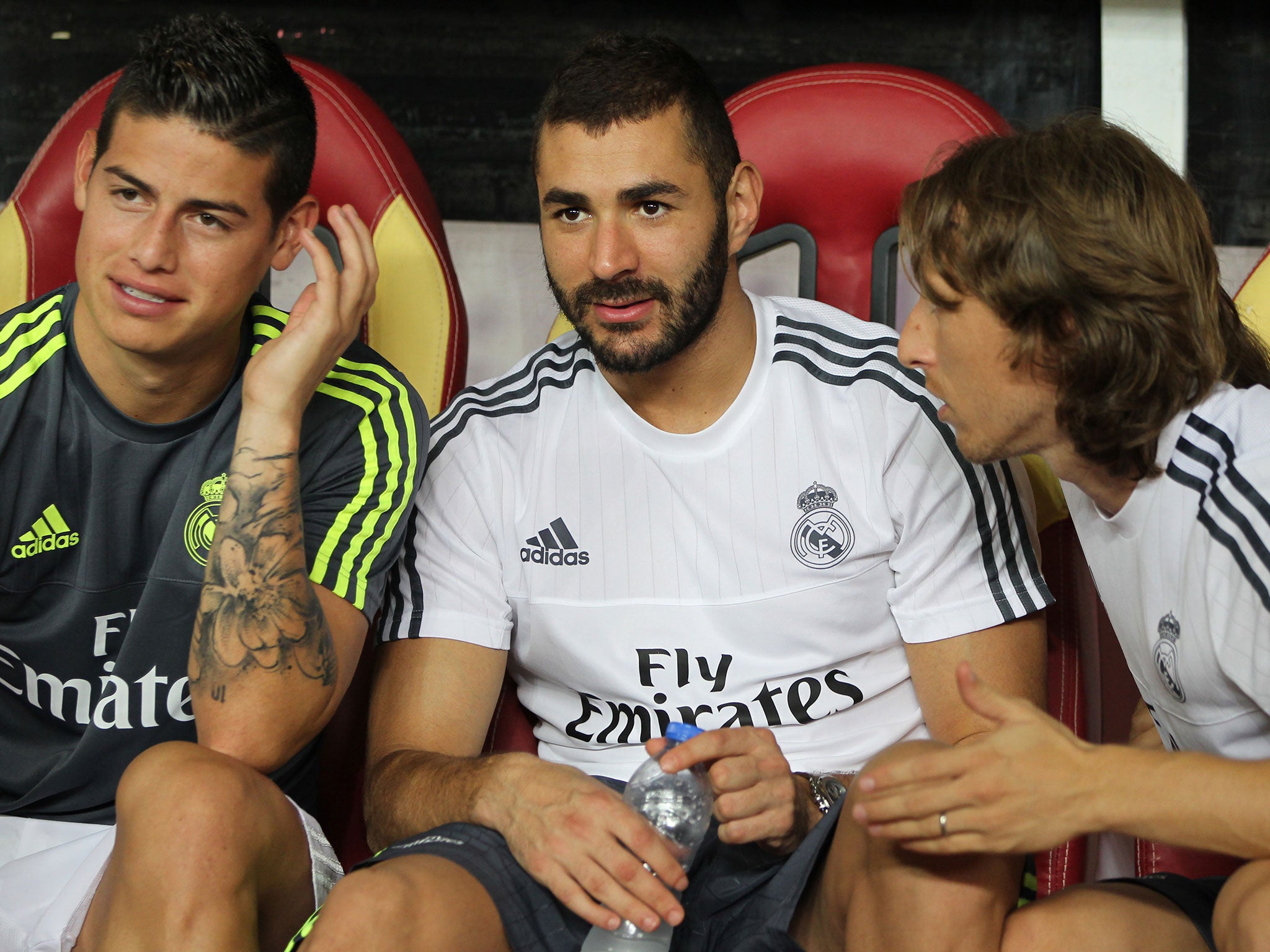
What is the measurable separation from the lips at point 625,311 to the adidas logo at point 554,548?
8.9 inches

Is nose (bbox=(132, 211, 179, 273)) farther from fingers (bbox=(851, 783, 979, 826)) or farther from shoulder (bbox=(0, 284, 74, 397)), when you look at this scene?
fingers (bbox=(851, 783, 979, 826))

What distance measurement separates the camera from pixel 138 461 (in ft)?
4.67

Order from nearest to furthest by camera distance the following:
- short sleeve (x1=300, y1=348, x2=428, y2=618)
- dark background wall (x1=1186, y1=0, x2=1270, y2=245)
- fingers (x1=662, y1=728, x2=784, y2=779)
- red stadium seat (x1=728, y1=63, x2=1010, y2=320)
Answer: fingers (x1=662, y1=728, x2=784, y2=779) → short sleeve (x1=300, y1=348, x2=428, y2=618) → red stadium seat (x1=728, y1=63, x2=1010, y2=320) → dark background wall (x1=1186, y1=0, x2=1270, y2=245)

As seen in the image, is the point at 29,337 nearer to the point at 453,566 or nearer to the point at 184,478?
the point at 184,478

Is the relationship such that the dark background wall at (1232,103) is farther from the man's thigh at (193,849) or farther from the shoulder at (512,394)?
the man's thigh at (193,849)

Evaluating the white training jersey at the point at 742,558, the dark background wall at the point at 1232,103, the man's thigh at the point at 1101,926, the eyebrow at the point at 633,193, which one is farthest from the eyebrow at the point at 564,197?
the dark background wall at the point at 1232,103

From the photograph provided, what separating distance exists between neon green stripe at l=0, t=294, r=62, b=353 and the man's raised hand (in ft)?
2.45

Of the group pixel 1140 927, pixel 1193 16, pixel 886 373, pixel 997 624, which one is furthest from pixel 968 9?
pixel 1140 927

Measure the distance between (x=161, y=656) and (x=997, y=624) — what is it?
86 centimetres

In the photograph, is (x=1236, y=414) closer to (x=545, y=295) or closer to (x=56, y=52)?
(x=545, y=295)

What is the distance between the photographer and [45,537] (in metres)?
1.41

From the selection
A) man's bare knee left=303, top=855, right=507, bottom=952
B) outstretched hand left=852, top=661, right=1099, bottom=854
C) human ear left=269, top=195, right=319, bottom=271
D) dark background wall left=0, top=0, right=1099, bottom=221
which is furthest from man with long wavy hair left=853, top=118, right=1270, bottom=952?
dark background wall left=0, top=0, right=1099, bottom=221

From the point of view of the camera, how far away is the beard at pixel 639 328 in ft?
4.70

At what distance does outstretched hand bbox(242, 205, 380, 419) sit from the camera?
1337mm
